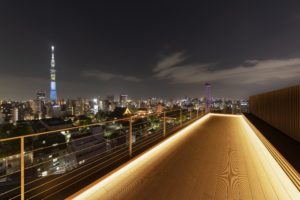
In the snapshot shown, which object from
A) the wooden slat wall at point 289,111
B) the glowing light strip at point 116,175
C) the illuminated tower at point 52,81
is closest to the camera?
the glowing light strip at point 116,175

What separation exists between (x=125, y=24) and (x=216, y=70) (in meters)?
9.88

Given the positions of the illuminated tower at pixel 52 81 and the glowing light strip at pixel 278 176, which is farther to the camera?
the illuminated tower at pixel 52 81

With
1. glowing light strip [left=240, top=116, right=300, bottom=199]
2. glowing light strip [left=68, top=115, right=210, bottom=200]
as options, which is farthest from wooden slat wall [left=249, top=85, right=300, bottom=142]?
glowing light strip [left=68, top=115, right=210, bottom=200]

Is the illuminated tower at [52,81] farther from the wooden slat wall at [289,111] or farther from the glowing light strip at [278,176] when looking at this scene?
the glowing light strip at [278,176]

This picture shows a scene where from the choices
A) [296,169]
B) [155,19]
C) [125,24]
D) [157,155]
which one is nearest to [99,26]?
[125,24]

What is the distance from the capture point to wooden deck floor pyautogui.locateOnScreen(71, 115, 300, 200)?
173 centimetres

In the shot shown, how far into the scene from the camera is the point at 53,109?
60.9 meters

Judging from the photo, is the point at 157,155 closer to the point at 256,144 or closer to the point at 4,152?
the point at 256,144

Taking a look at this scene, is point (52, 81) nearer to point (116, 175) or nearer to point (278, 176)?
point (116, 175)

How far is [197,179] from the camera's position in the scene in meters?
2.07

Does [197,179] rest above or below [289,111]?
below

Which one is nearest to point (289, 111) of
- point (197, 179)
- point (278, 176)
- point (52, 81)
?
point (278, 176)

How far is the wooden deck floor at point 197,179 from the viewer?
5.69ft

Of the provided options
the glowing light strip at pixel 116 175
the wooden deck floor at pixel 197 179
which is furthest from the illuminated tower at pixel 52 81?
the wooden deck floor at pixel 197 179
